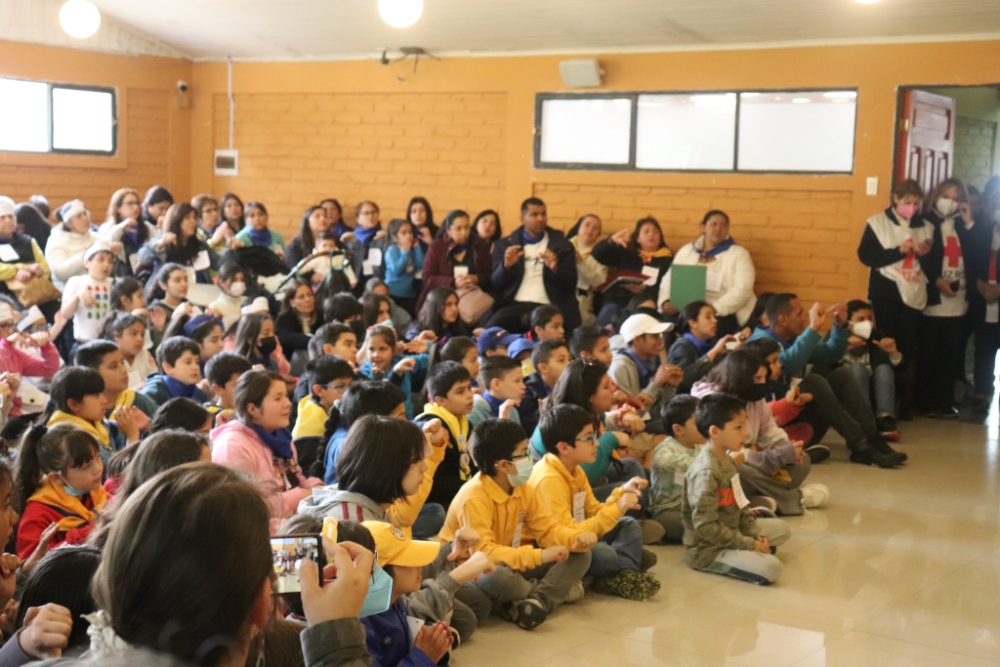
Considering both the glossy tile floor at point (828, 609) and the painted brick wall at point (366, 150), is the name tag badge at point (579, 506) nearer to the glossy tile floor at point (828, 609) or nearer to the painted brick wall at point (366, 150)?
the glossy tile floor at point (828, 609)

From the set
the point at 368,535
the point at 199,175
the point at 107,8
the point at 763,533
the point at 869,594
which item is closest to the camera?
the point at 368,535

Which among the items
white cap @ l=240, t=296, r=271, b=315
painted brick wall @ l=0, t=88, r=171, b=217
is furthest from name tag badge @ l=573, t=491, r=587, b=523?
painted brick wall @ l=0, t=88, r=171, b=217

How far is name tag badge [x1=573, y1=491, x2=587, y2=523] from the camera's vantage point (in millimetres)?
4023

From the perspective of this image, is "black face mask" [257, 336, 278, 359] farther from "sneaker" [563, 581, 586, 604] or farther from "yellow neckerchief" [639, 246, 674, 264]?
"yellow neckerchief" [639, 246, 674, 264]

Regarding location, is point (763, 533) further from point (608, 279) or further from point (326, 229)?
point (326, 229)

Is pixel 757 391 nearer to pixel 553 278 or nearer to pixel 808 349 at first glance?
pixel 808 349

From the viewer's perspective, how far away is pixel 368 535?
227 cm

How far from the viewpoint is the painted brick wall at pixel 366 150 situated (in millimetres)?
9219

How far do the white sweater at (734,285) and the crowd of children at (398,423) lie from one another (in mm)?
113

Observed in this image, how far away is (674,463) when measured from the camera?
15.5ft

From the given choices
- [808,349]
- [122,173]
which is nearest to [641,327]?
[808,349]

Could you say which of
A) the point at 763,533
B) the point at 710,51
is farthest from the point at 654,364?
the point at 710,51

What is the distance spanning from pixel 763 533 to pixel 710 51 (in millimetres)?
4648

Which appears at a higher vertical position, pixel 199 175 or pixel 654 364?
pixel 199 175
